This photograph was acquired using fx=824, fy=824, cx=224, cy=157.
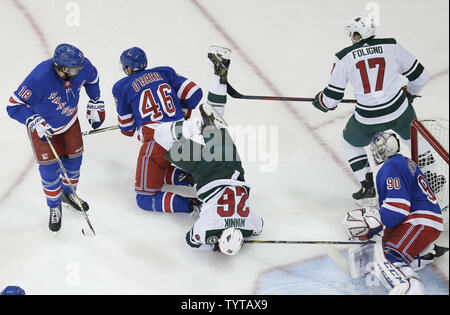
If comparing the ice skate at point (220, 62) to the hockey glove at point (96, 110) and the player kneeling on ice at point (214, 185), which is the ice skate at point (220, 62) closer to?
the player kneeling on ice at point (214, 185)

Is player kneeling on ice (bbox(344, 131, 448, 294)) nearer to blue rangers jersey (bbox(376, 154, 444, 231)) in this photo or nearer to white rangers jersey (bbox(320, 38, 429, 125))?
blue rangers jersey (bbox(376, 154, 444, 231))

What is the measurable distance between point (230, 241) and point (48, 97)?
3.54 feet

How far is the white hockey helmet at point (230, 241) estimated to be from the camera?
3693 mm

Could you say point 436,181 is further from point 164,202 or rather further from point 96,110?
point 96,110

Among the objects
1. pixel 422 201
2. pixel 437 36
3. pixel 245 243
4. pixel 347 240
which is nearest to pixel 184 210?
pixel 245 243

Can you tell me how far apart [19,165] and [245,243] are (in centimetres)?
142

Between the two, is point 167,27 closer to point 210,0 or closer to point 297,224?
point 210,0

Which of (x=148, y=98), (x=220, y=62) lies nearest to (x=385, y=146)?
(x=220, y=62)

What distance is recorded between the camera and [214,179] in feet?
12.6

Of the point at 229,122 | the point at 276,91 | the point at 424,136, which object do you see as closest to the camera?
the point at 424,136

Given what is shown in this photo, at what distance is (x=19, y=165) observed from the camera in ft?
14.8

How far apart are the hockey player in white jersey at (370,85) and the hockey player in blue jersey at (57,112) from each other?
1182 millimetres

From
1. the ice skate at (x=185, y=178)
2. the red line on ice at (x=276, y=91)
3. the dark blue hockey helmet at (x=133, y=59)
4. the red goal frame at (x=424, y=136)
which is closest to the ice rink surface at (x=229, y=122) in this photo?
the red line on ice at (x=276, y=91)

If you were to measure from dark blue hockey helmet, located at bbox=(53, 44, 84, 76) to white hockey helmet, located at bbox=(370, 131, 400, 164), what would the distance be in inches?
54.6
